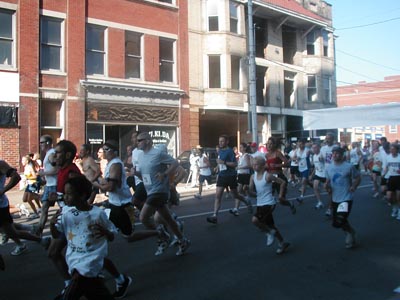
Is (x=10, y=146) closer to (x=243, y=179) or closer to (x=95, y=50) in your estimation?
(x=95, y=50)

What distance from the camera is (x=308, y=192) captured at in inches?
634

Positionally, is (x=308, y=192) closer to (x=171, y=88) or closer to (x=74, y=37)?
(x=171, y=88)

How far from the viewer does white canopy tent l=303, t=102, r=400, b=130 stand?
37.6ft

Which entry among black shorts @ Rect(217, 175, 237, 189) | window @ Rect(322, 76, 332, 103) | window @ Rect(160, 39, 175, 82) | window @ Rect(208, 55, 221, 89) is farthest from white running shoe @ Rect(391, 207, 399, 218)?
window @ Rect(322, 76, 332, 103)

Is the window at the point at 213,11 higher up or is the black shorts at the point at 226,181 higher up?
the window at the point at 213,11

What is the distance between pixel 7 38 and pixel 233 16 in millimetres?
12637

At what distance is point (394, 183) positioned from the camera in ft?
33.8

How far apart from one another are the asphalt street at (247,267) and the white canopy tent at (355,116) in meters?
2.92

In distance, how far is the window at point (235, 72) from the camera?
25969 mm

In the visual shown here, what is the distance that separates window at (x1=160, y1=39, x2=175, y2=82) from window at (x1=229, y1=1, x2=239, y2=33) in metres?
4.16

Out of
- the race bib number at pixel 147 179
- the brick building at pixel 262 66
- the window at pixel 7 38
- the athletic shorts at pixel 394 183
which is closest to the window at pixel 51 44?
the window at pixel 7 38

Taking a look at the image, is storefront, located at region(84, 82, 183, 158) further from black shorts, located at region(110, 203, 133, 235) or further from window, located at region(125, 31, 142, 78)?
black shorts, located at region(110, 203, 133, 235)

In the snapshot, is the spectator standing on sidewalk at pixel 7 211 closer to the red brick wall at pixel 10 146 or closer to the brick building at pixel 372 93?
the red brick wall at pixel 10 146

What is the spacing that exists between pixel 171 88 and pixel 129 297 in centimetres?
1861
